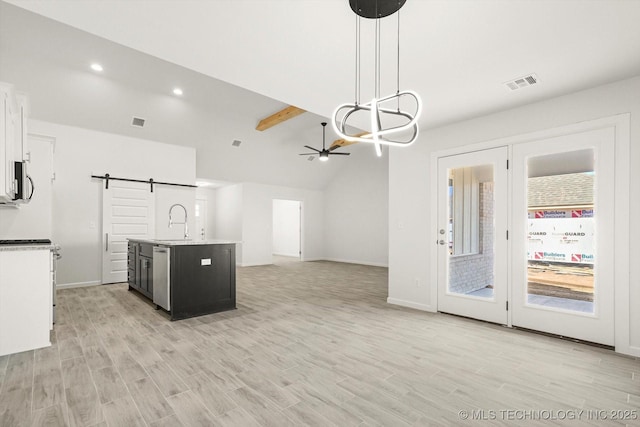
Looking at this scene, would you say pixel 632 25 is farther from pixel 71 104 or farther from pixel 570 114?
pixel 71 104

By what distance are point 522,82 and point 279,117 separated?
4.60 meters

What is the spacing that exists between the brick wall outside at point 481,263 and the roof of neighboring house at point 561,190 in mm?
497

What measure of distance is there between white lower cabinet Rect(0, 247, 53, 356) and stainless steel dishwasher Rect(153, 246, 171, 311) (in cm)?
115

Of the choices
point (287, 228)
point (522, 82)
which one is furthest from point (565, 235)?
point (287, 228)

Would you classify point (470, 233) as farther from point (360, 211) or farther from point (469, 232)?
point (360, 211)

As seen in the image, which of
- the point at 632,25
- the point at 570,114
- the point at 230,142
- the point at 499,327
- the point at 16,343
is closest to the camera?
the point at 632,25

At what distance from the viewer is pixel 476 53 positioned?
2564 millimetres

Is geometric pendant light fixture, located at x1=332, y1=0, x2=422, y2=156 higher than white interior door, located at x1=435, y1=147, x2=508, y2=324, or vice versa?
geometric pendant light fixture, located at x1=332, y1=0, x2=422, y2=156

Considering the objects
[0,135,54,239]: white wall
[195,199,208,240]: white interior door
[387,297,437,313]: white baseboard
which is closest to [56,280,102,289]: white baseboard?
[0,135,54,239]: white wall

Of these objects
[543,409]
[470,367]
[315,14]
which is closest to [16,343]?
[315,14]

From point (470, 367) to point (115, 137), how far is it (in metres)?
7.27

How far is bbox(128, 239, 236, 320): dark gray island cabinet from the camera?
391cm

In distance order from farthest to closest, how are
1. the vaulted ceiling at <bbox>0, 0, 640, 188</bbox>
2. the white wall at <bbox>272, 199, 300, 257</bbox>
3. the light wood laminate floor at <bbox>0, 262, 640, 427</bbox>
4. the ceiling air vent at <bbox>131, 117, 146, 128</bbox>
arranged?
1. the white wall at <bbox>272, 199, 300, 257</bbox>
2. the ceiling air vent at <bbox>131, 117, 146, 128</bbox>
3. the vaulted ceiling at <bbox>0, 0, 640, 188</bbox>
4. the light wood laminate floor at <bbox>0, 262, 640, 427</bbox>

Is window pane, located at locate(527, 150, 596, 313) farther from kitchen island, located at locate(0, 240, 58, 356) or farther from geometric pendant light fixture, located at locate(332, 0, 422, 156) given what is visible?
kitchen island, located at locate(0, 240, 58, 356)
